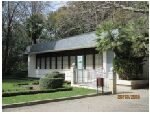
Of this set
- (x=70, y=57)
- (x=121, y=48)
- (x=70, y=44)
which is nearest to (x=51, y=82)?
(x=121, y=48)

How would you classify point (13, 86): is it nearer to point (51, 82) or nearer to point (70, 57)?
point (51, 82)

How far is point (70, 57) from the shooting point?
31344mm

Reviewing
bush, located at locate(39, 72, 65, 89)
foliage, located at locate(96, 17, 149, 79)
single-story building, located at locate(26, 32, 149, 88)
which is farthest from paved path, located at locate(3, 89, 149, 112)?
single-story building, located at locate(26, 32, 149, 88)

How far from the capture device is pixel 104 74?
76.2 ft

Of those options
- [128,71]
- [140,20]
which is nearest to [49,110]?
[140,20]

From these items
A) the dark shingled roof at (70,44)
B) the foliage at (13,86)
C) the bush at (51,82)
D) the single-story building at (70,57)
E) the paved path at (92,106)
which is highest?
the dark shingled roof at (70,44)

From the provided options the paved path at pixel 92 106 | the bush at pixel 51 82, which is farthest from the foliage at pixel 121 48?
the paved path at pixel 92 106

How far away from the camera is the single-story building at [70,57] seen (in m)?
25.6

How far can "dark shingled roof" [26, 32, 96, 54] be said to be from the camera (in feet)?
87.7

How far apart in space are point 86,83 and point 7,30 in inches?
887

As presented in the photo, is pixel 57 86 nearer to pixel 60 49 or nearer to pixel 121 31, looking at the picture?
pixel 121 31

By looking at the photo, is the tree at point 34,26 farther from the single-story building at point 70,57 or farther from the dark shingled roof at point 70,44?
the dark shingled roof at point 70,44

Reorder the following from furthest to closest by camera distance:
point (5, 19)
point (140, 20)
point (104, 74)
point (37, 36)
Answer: point (37, 36) < point (5, 19) < point (104, 74) < point (140, 20)

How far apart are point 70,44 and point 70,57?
1752mm
